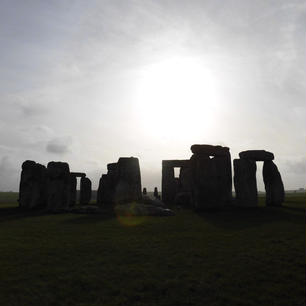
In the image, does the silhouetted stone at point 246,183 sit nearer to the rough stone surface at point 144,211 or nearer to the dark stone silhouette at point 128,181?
the rough stone surface at point 144,211

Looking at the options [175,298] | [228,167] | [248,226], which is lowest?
[175,298]

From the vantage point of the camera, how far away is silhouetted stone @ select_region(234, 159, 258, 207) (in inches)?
747

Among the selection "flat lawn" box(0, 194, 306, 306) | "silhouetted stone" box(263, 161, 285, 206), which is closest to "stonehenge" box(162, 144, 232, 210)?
"silhouetted stone" box(263, 161, 285, 206)

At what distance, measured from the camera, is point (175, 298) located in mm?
4969

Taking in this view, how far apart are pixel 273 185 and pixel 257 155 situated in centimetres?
228

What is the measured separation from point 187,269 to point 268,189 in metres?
16.2

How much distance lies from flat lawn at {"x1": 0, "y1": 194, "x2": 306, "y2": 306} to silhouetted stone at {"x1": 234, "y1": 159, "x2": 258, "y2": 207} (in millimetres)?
8630

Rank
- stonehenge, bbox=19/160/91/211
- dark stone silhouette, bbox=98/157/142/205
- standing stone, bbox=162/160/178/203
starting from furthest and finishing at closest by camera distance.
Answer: standing stone, bbox=162/160/178/203
dark stone silhouette, bbox=98/157/142/205
stonehenge, bbox=19/160/91/211

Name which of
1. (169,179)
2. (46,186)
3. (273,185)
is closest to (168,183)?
(169,179)

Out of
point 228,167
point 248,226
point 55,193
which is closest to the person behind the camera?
point 248,226

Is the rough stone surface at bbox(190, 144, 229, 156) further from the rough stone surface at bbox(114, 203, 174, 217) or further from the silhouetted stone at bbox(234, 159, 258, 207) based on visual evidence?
the rough stone surface at bbox(114, 203, 174, 217)

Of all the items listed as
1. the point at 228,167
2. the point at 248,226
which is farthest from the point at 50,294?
the point at 228,167

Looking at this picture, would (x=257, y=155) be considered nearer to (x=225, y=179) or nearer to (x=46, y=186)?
(x=225, y=179)

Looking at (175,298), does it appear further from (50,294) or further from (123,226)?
(123,226)
